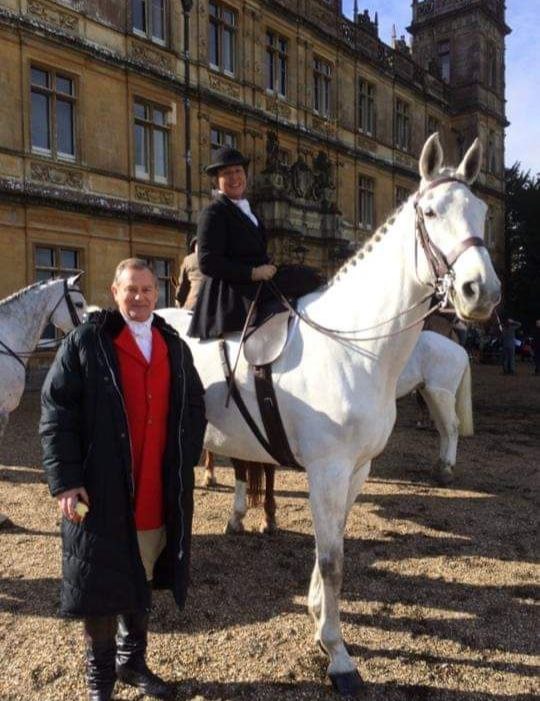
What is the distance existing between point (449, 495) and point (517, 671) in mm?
3203

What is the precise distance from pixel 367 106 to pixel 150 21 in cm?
1168

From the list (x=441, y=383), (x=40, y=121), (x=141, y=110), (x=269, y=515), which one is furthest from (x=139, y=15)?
(x=269, y=515)

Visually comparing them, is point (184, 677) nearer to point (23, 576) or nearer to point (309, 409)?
point (309, 409)

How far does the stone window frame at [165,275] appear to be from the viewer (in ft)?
56.0

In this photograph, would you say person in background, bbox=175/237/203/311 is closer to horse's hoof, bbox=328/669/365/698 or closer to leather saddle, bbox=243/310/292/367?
leather saddle, bbox=243/310/292/367

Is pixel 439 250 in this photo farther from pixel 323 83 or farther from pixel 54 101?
pixel 323 83

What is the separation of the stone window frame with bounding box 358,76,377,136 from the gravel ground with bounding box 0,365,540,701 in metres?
21.7

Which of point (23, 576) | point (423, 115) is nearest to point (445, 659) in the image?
point (23, 576)

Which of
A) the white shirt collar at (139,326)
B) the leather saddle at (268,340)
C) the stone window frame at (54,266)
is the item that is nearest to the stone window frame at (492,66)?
the stone window frame at (54,266)

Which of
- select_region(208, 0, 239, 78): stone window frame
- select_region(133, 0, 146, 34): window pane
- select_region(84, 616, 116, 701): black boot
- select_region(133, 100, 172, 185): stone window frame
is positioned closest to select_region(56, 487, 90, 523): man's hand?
select_region(84, 616, 116, 701): black boot

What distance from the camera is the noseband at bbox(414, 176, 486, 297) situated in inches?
102

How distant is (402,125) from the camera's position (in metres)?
27.9

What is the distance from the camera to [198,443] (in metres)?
2.86

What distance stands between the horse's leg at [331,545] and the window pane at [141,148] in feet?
50.3
